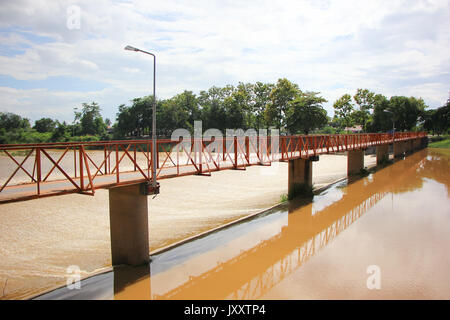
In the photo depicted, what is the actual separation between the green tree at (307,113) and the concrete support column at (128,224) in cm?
3738

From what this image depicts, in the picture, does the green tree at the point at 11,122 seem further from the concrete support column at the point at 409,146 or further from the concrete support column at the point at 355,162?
the concrete support column at the point at 409,146

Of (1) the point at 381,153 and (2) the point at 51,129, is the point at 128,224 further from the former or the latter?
(2) the point at 51,129

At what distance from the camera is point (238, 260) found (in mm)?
10602

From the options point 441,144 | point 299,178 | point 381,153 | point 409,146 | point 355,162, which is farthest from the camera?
point 441,144

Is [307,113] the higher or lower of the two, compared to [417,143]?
higher

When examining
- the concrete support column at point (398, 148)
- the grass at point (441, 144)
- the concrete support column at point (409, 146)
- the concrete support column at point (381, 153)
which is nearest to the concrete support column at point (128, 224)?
the concrete support column at point (381, 153)

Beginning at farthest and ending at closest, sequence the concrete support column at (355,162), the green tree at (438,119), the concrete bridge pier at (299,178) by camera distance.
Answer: the green tree at (438,119)
the concrete support column at (355,162)
the concrete bridge pier at (299,178)

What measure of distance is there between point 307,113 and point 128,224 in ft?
124

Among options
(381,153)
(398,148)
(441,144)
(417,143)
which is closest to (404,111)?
(417,143)

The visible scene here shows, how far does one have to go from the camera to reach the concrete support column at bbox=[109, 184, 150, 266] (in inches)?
383

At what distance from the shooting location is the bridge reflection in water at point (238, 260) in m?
8.60

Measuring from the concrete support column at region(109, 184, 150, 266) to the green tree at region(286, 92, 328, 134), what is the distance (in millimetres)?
37383

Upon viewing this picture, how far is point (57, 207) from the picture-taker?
58.4ft

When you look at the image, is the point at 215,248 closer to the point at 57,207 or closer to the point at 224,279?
the point at 224,279
